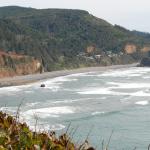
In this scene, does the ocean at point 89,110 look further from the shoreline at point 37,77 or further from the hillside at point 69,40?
the hillside at point 69,40

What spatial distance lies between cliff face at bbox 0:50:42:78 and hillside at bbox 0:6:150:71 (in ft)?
15.7

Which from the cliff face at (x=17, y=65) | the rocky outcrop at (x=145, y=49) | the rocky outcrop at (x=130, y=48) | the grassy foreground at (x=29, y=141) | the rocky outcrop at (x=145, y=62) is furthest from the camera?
the rocky outcrop at (x=145, y=49)

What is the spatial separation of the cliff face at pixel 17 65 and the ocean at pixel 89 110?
52.5ft

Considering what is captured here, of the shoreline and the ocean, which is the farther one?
the shoreline

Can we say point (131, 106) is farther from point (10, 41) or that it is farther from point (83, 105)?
point (10, 41)

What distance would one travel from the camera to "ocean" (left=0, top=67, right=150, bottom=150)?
110 feet

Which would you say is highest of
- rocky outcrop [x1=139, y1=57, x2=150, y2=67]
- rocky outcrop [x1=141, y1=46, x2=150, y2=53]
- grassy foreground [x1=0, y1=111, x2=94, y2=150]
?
grassy foreground [x1=0, y1=111, x2=94, y2=150]

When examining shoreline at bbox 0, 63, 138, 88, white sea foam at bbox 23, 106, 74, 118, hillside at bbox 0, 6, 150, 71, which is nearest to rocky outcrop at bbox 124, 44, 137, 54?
hillside at bbox 0, 6, 150, 71

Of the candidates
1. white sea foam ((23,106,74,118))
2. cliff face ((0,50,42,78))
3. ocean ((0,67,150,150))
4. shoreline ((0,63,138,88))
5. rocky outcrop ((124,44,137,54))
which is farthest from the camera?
rocky outcrop ((124,44,137,54))

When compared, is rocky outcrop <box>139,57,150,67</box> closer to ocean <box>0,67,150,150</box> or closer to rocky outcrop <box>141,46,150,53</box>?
rocky outcrop <box>141,46,150,53</box>

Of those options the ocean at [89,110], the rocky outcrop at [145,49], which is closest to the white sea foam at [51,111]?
the ocean at [89,110]

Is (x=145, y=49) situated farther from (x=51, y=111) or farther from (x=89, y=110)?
(x=51, y=111)

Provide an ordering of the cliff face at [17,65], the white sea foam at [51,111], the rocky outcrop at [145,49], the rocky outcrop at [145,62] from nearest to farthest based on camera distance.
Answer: the white sea foam at [51,111] < the cliff face at [17,65] < the rocky outcrop at [145,62] < the rocky outcrop at [145,49]

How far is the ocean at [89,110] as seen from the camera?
33469 millimetres
